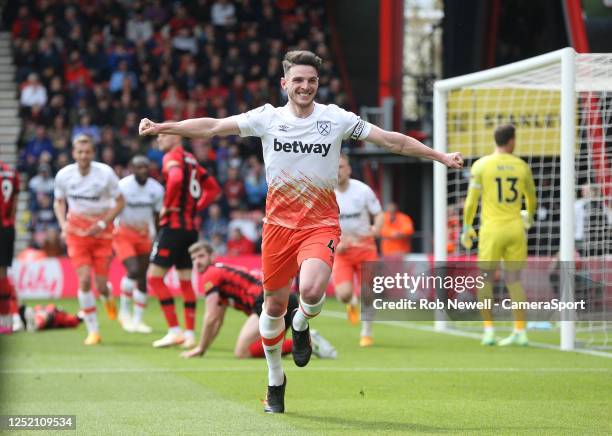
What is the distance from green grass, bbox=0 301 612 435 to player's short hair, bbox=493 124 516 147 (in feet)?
7.53

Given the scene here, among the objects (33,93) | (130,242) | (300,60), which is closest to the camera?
(300,60)

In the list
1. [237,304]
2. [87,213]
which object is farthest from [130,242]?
[237,304]

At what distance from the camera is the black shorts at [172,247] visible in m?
13.5

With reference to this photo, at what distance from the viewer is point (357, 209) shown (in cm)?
1439

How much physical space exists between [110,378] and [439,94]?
7.20 meters

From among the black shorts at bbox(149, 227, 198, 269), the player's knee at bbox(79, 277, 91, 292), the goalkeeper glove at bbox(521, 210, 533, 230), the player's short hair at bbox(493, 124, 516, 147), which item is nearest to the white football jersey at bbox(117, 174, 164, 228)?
the player's knee at bbox(79, 277, 91, 292)

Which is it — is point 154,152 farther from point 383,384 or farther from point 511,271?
point 383,384

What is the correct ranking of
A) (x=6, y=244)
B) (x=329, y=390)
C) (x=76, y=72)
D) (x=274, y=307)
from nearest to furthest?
1. (x=274, y=307)
2. (x=329, y=390)
3. (x=6, y=244)
4. (x=76, y=72)

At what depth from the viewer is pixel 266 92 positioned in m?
28.0

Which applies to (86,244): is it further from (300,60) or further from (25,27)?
(25,27)

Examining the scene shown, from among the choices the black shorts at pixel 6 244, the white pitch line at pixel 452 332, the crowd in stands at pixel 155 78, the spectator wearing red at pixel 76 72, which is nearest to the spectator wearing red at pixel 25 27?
the crowd in stands at pixel 155 78

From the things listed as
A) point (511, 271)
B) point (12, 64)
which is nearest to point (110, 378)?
point (511, 271)

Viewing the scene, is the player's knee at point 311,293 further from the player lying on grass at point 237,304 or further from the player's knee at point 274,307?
the player lying on grass at point 237,304

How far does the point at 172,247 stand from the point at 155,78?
52.0 ft
